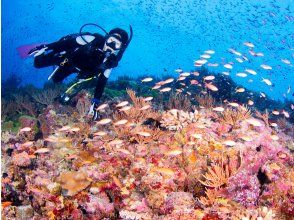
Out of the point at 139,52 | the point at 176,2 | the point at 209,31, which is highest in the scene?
the point at 176,2

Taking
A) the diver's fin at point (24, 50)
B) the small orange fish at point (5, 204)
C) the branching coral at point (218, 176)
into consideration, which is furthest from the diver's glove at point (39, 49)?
the branching coral at point (218, 176)

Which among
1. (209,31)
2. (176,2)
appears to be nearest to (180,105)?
(176,2)

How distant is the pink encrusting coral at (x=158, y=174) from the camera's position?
4.58 m

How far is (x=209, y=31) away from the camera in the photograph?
97812mm

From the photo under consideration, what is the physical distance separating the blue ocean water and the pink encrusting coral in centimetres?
5990

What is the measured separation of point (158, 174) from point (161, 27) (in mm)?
94115

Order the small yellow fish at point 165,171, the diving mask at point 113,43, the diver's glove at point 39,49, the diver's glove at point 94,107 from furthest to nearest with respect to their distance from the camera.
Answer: the diver's glove at point 39,49, the diver's glove at point 94,107, the diving mask at point 113,43, the small yellow fish at point 165,171

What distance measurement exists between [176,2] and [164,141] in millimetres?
81687

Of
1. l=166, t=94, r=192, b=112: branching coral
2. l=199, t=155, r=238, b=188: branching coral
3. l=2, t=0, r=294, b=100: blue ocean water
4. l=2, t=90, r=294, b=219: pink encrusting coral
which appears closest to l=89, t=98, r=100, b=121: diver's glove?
l=2, t=90, r=294, b=219: pink encrusting coral

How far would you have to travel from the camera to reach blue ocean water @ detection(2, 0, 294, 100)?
250 ft

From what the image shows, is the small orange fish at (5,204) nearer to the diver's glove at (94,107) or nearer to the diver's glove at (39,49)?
the diver's glove at (94,107)

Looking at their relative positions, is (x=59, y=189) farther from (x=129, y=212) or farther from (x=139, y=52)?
(x=139, y=52)

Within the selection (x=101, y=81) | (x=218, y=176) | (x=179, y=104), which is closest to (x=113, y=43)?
(x=101, y=81)

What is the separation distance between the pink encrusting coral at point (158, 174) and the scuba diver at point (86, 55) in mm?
1580
